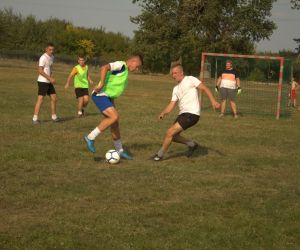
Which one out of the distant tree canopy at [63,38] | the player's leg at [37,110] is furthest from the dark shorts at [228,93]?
the distant tree canopy at [63,38]

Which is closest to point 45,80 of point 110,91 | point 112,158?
point 110,91

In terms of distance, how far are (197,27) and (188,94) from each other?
175 feet

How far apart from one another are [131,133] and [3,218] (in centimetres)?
710

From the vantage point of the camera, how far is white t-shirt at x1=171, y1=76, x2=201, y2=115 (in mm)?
9250

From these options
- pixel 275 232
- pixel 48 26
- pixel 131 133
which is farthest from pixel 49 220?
pixel 48 26

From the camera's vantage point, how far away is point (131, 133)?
1259cm

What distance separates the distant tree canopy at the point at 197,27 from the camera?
59.2 metres

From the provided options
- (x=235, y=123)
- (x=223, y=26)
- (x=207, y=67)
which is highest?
(x=223, y=26)

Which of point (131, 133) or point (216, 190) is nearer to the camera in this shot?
point (216, 190)

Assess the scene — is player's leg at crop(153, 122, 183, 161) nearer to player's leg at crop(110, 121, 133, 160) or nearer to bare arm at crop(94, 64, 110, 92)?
player's leg at crop(110, 121, 133, 160)

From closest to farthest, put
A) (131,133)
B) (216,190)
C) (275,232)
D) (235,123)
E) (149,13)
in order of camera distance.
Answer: (275,232) → (216,190) → (131,133) → (235,123) → (149,13)

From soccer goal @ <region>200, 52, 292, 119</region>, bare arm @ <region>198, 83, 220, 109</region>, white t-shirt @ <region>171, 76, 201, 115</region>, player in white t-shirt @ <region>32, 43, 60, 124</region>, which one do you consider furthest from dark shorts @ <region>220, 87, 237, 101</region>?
bare arm @ <region>198, 83, 220, 109</region>

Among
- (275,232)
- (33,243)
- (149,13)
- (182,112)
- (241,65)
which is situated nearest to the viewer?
(33,243)

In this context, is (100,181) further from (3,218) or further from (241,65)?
(241,65)
